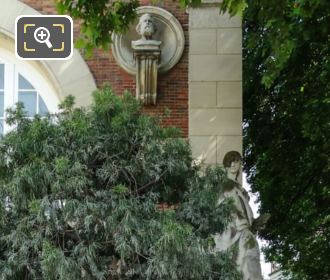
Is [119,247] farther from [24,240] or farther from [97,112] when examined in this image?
[97,112]

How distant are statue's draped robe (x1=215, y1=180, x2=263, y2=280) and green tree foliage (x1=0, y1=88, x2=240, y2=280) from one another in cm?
246

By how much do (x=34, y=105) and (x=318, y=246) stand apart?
28.2 ft

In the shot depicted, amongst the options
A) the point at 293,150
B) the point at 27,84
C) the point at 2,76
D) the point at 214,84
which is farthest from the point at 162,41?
the point at 293,150

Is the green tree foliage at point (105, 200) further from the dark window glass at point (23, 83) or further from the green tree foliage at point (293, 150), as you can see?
the green tree foliage at point (293, 150)

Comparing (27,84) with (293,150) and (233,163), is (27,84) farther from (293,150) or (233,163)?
(293,150)

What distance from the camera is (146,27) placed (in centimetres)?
1397

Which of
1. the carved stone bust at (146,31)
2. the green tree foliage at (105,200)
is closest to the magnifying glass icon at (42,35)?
the carved stone bust at (146,31)

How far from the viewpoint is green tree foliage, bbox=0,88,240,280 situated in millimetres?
7676

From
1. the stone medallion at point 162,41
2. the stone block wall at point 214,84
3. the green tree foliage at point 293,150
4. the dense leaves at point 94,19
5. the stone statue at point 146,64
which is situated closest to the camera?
the dense leaves at point 94,19

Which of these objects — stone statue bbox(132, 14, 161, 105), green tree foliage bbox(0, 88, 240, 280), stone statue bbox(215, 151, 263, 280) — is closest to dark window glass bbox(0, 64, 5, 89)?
stone statue bbox(132, 14, 161, 105)

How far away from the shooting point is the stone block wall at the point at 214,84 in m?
13.7

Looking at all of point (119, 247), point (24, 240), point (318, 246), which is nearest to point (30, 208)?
point (24, 240)

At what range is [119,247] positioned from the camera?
7.62 metres

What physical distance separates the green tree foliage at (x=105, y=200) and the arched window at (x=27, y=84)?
6149 mm
